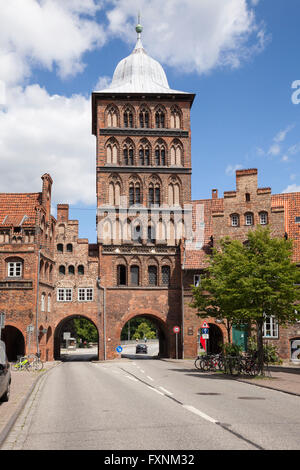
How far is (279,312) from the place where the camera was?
80.9 ft

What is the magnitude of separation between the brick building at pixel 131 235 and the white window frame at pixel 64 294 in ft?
0.43

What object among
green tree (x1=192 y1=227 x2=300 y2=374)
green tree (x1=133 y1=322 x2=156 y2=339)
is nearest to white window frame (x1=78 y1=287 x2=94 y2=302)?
green tree (x1=192 y1=227 x2=300 y2=374)

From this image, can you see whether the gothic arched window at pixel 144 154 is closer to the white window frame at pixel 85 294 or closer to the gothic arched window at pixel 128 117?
the gothic arched window at pixel 128 117

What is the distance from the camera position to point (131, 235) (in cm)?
4762

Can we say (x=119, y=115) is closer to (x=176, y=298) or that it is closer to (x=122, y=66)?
(x=122, y=66)

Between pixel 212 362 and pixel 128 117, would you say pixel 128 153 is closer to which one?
pixel 128 117

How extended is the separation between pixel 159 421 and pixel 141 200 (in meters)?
39.1

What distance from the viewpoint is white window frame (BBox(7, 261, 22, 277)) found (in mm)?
41656

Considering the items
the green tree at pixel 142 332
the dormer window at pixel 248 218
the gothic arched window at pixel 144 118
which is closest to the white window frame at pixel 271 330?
the dormer window at pixel 248 218

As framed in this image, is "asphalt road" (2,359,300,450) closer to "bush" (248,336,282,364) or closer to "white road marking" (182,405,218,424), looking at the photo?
"white road marking" (182,405,218,424)

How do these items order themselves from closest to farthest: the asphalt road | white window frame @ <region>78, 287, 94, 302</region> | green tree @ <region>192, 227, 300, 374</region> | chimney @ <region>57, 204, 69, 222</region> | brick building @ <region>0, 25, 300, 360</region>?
the asphalt road
green tree @ <region>192, 227, 300, 374</region>
brick building @ <region>0, 25, 300, 360</region>
white window frame @ <region>78, 287, 94, 302</region>
chimney @ <region>57, 204, 69, 222</region>

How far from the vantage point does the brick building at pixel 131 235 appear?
41.8 metres

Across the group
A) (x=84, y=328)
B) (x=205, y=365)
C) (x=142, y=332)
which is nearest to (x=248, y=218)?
(x=205, y=365)

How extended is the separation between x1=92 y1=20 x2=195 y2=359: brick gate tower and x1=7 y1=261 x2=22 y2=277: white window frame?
741 centimetres
